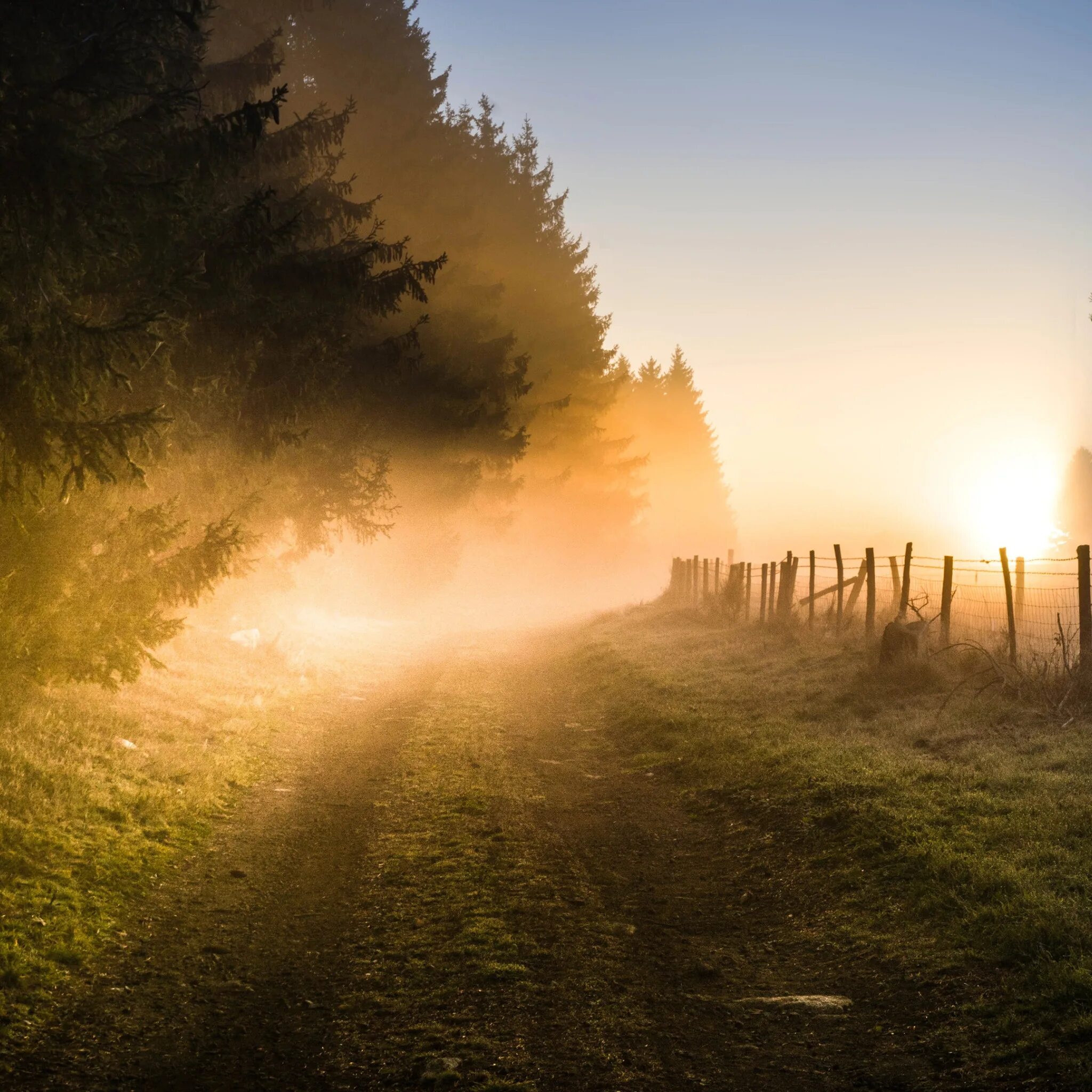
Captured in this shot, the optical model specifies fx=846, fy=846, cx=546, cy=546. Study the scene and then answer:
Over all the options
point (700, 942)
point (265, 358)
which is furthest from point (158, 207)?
point (700, 942)

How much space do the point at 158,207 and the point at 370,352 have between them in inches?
447

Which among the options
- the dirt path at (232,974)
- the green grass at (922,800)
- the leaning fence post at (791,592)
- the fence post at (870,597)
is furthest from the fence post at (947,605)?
the dirt path at (232,974)

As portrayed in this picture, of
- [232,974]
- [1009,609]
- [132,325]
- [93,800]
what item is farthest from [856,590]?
[232,974]

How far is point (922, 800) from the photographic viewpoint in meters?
7.87

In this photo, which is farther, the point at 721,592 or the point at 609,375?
the point at 609,375

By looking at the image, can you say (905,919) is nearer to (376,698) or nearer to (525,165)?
(376,698)

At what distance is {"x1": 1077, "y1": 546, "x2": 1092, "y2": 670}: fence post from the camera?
11.0 m

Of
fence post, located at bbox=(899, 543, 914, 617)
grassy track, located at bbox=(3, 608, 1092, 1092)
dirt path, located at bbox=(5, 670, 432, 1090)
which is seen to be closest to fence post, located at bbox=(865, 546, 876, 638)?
fence post, located at bbox=(899, 543, 914, 617)

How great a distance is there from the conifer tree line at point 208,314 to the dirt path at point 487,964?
11.0 ft

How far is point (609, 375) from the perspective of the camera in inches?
1989

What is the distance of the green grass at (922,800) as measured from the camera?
4.98m

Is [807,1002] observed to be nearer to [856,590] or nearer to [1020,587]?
[1020,587]

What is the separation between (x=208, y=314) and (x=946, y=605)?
12.6m

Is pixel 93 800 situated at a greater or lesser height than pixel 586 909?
greater
